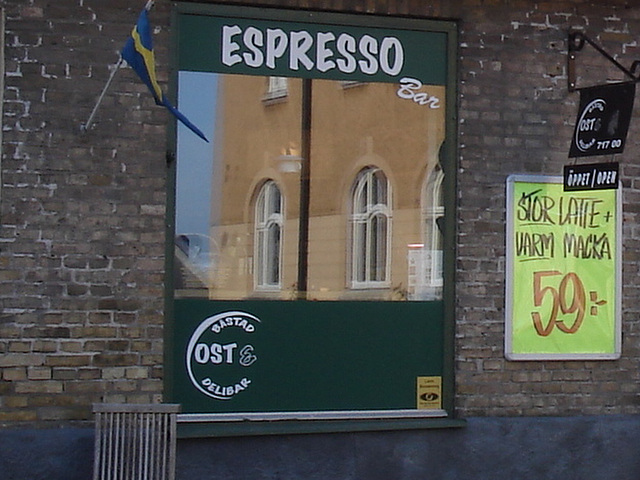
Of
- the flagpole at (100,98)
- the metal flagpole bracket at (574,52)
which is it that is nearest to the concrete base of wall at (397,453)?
the flagpole at (100,98)

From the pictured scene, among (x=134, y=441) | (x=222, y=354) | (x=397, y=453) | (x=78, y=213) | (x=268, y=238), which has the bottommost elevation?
(x=397, y=453)

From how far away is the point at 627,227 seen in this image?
9094 millimetres

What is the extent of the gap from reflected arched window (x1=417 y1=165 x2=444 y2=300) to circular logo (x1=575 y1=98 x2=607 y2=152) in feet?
3.31

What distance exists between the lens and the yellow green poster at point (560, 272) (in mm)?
8859

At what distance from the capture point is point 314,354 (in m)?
8.52

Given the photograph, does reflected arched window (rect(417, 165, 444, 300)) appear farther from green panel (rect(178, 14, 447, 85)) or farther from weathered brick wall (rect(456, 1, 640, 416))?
green panel (rect(178, 14, 447, 85))

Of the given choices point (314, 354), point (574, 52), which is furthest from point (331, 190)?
point (574, 52)

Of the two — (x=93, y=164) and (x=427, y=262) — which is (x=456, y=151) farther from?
(x=93, y=164)

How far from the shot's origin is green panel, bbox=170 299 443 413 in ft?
27.2

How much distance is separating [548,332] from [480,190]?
3.79ft

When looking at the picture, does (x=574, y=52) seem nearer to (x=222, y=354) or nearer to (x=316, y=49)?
(x=316, y=49)

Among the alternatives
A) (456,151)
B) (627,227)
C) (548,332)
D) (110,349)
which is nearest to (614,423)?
(548,332)

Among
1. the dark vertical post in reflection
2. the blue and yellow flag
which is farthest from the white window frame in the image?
the blue and yellow flag

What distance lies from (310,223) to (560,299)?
1.95m
